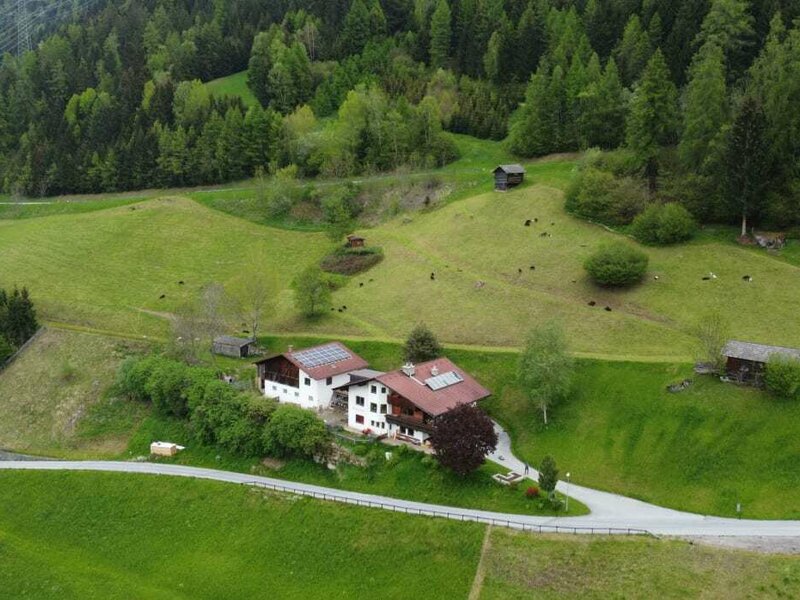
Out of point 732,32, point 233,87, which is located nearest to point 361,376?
point 732,32

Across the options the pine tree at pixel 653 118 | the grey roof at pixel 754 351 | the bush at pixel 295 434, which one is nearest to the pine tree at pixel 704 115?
the pine tree at pixel 653 118

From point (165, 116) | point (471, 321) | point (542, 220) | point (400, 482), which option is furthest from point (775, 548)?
point (165, 116)

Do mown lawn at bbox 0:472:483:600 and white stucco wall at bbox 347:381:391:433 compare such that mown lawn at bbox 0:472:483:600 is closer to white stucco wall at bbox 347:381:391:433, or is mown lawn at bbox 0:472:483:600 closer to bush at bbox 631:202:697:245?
white stucco wall at bbox 347:381:391:433

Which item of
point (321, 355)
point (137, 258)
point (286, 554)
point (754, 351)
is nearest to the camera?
point (286, 554)

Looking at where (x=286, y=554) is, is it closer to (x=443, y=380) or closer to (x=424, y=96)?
(x=443, y=380)

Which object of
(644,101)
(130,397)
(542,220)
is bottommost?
(130,397)

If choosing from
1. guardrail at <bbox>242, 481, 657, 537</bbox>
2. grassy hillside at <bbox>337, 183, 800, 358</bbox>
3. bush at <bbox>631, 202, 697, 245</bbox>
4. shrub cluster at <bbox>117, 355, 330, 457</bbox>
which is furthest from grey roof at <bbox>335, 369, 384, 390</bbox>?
bush at <bbox>631, 202, 697, 245</bbox>

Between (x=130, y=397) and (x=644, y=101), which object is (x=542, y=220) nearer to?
(x=644, y=101)
